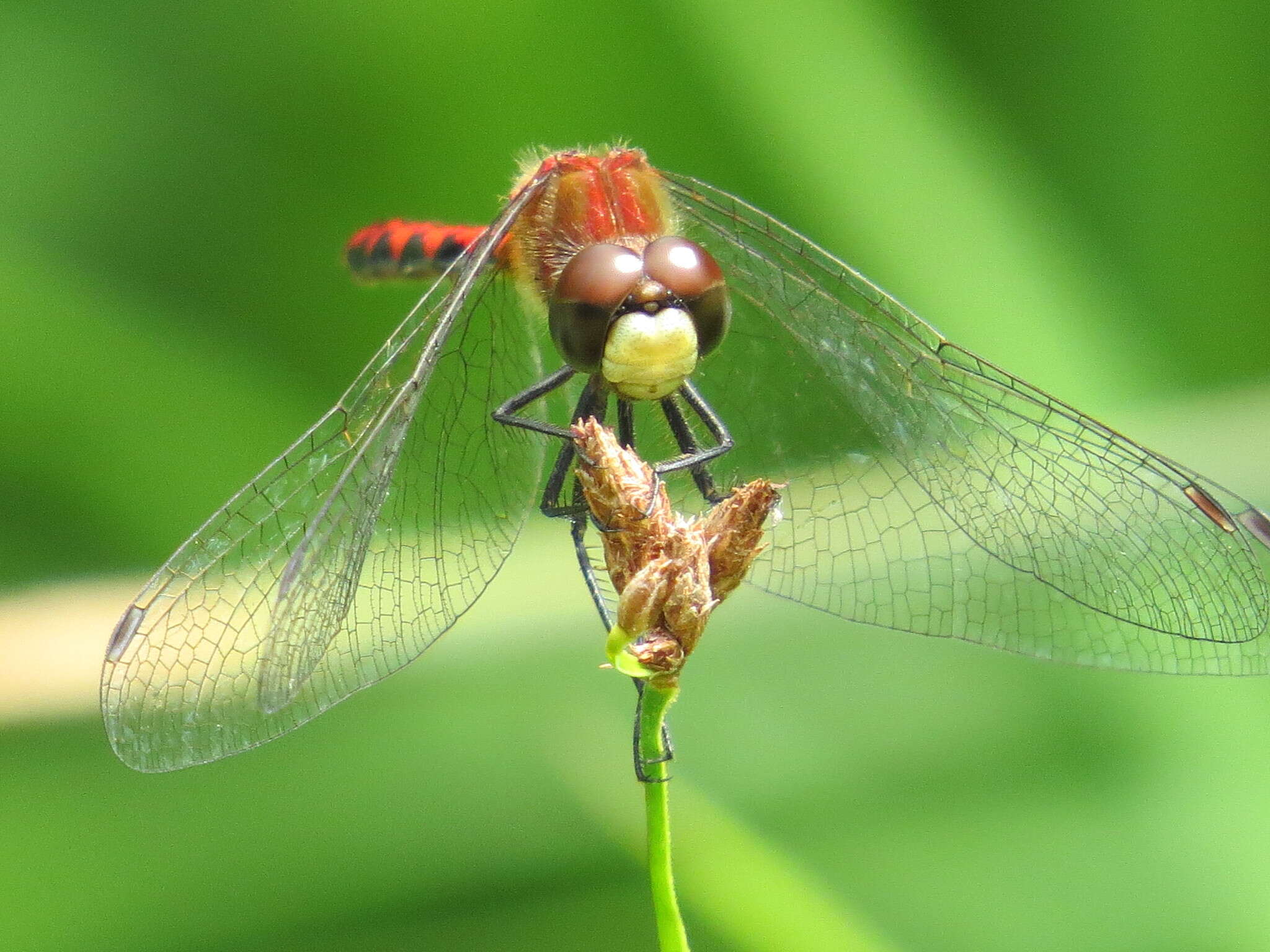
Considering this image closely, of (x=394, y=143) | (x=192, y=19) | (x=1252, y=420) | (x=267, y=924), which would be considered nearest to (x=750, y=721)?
(x=267, y=924)

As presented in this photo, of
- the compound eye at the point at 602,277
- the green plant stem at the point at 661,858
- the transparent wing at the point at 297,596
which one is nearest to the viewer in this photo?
the green plant stem at the point at 661,858

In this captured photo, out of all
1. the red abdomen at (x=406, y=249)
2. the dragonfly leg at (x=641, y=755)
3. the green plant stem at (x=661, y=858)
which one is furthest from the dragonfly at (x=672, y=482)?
the green plant stem at (x=661, y=858)

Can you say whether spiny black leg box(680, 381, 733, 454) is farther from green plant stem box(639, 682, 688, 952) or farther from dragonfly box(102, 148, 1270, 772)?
green plant stem box(639, 682, 688, 952)

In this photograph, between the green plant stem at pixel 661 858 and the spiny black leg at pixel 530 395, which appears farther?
the spiny black leg at pixel 530 395

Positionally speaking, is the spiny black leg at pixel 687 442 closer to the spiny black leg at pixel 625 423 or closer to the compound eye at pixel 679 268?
the spiny black leg at pixel 625 423

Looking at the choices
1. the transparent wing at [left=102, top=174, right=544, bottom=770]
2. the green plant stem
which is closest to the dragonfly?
the transparent wing at [left=102, top=174, right=544, bottom=770]

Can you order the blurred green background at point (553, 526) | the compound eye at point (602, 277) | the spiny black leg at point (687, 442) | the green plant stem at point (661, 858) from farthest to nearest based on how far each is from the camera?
1. the blurred green background at point (553, 526)
2. the spiny black leg at point (687, 442)
3. the compound eye at point (602, 277)
4. the green plant stem at point (661, 858)

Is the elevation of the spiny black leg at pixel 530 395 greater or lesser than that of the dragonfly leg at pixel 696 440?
greater

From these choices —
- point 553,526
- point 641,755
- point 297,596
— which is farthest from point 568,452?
point 553,526
